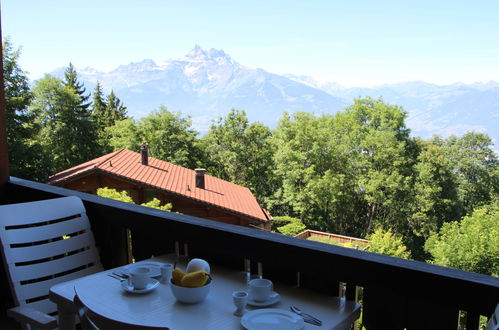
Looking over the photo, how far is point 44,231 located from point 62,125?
768 inches

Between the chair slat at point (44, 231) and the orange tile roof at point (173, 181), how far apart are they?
10018mm

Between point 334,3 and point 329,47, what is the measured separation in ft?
50.0

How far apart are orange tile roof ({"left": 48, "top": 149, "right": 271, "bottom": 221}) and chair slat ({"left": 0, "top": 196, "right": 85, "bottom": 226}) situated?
10.0 meters

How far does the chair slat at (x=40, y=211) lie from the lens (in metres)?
1.88

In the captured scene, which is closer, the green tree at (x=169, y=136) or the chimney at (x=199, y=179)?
the chimney at (x=199, y=179)

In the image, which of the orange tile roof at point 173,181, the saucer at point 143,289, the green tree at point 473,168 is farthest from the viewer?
the green tree at point 473,168

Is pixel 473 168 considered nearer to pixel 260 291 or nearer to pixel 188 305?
pixel 260 291

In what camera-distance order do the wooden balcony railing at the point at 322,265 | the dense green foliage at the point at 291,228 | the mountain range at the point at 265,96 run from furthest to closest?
1. the mountain range at the point at 265,96
2. the dense green foliage at the point at 291,228
3. the wooden balcony railing at the point at 322,265

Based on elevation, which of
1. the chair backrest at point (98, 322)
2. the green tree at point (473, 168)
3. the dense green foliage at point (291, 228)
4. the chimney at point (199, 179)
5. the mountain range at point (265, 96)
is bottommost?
the dense green foliage at point (291, 228)

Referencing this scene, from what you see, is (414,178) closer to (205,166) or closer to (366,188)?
(366,188)

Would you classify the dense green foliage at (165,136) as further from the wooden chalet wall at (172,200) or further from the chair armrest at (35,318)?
the chair armrest at (35,318)

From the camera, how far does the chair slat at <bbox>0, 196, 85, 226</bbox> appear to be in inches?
74.0

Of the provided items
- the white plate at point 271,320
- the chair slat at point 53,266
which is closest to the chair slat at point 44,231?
the chair slat at point 53,266

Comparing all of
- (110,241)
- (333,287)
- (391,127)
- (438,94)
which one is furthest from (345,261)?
(438,94)
